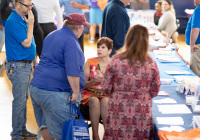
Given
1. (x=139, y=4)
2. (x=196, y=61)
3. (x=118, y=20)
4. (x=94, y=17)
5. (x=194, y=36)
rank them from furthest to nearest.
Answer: (x=139, y=4) → (x=94, y=17) → (x=196, y=61) → (x=194, y=36) → (x=118, y=20)

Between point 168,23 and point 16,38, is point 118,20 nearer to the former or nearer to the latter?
point 16,38

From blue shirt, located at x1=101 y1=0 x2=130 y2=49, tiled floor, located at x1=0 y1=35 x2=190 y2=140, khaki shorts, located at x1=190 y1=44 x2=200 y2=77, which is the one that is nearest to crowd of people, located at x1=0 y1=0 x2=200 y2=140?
blue shirt, located at x1=101 y1=0 x2=130 y2=49

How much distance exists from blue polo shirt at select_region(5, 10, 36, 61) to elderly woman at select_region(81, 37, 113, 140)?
2.02 feet

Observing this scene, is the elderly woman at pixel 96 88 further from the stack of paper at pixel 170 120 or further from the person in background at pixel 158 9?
the person in background at pixel 158 9

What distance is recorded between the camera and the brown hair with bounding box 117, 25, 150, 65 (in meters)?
2.63

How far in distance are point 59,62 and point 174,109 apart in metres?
1.09

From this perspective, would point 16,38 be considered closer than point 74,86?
No

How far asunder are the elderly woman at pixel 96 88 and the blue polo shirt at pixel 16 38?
617 millimetres

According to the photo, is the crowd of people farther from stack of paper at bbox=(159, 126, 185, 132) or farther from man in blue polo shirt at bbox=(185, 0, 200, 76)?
man in blue polo shirt at bbox=(185, 0, 200, 76)

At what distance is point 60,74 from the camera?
2.90m

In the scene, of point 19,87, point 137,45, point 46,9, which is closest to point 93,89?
point 19,87

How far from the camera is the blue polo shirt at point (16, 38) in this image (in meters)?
3.39

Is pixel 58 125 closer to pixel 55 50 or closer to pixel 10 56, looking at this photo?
pixel 55 50

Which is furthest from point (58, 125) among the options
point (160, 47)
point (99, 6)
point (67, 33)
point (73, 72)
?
point (99, 6)
